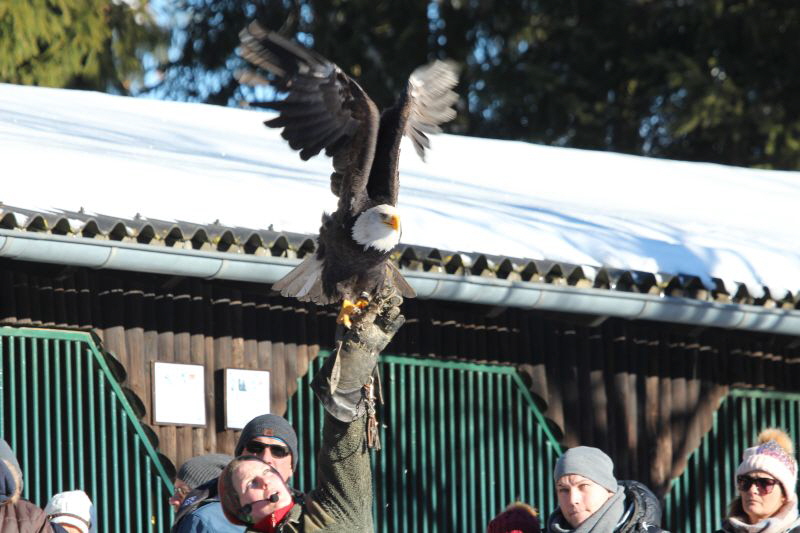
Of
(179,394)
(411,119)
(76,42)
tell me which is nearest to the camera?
(411,119)

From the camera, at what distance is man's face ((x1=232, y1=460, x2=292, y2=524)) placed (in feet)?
14.9

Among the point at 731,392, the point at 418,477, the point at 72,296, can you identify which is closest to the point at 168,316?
the point at 72,296

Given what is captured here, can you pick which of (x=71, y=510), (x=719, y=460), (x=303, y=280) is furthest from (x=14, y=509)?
(x=719, y=460)

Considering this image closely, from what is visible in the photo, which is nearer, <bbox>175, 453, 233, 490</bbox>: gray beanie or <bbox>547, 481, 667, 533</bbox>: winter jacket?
<bbox>547, 481, 667, 533</bbox>: winter jacket

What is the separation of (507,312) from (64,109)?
13.4 ft

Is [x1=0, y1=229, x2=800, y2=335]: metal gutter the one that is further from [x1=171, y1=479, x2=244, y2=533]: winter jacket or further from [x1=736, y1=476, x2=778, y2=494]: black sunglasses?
[x1=736, y1=476, x2=778, y2=494]: black sunglasses

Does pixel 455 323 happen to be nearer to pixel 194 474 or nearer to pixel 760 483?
pixel 194 474

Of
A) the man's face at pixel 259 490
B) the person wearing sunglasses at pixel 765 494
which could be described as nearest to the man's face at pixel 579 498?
the person wearing sunglasses at pixel 765 494

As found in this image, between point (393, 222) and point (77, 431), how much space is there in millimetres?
2713

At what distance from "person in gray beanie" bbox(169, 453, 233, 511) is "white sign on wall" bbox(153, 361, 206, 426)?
1.39 metres

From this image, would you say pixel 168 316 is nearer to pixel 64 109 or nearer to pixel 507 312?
pixel 507 312

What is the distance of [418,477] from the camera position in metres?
9.38

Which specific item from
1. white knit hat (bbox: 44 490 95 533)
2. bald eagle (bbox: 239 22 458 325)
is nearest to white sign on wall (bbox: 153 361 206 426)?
bald eagle (bbox: 239 22 458 325)

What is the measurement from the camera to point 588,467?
20.4ft
